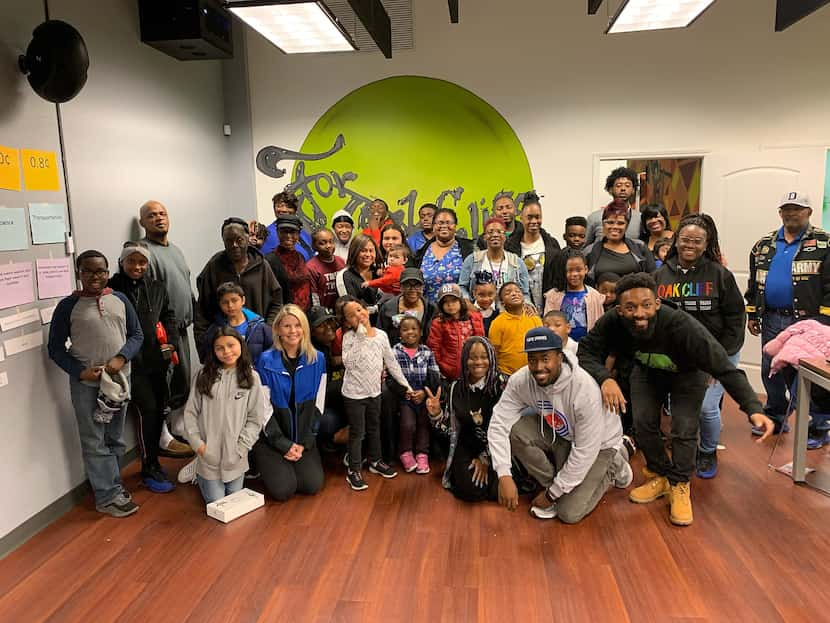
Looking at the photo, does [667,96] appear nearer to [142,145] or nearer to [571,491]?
[571,491]

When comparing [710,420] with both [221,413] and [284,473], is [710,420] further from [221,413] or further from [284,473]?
[221,413]

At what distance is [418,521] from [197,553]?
3.63 ft

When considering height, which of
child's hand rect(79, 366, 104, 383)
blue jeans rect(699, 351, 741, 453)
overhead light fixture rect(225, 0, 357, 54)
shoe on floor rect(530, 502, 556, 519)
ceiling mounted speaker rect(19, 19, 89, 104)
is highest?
overhead light fixture rect(225, 0, 357, 54)

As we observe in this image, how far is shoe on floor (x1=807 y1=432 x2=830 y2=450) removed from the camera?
3.88m

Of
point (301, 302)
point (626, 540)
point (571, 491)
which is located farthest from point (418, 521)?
point (301, 302)

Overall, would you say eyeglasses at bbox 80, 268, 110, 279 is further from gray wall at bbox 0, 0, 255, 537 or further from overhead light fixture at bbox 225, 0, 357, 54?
overhead light fixture at bbox 225, 0, 357, 54

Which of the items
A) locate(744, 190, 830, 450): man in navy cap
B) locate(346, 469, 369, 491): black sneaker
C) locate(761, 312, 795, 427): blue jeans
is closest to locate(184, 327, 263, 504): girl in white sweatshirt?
locate(346, 469, 369, 491): black sneaker

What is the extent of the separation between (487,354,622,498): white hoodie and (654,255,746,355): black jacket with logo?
82 centimetres

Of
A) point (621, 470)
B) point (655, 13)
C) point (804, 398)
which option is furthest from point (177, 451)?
point (655, 13)

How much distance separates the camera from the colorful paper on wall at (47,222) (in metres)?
3.11

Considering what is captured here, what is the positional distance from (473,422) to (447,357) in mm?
510

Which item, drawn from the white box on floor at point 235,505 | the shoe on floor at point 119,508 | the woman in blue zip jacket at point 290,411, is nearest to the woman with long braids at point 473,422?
the woman in blue zip jacket at point 290,411

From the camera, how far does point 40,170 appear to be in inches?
125

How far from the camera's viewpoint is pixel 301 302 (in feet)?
13.4
